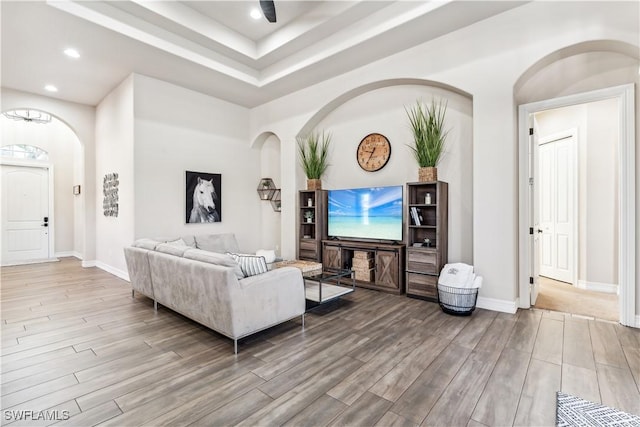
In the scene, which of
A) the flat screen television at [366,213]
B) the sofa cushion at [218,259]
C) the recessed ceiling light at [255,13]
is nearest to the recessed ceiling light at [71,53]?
the recessed ceiling light at [255,13]

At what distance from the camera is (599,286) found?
443 cm

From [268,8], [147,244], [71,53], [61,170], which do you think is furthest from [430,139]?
[61,170]

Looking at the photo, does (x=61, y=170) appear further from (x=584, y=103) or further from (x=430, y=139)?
(x=584, y=103)

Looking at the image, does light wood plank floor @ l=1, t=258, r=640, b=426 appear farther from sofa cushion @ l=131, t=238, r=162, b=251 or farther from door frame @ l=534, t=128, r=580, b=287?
door frame @ l=534, t=128, r=580, b=287

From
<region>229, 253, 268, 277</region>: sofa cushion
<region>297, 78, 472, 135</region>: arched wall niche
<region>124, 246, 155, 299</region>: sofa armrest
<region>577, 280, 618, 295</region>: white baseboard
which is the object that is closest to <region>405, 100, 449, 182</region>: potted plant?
<region>297, 78, 472, 135</region>: arched wall niche

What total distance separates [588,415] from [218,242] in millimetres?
5198

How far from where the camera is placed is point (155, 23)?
4.03 metres

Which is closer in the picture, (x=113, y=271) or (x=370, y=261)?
(x=370, y=261)

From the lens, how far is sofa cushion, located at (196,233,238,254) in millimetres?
5379

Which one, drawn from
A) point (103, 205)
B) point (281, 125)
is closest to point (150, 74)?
point (281, 125)

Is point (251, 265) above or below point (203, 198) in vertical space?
below

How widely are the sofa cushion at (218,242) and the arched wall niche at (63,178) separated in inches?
170

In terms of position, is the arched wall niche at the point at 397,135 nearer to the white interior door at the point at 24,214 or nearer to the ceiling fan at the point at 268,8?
the ceiling fan at the point at 268,8

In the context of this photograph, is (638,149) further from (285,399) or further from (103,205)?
(103,205)
